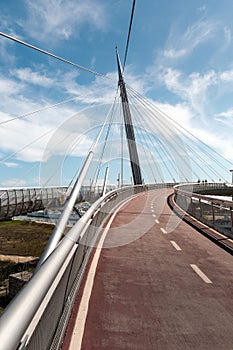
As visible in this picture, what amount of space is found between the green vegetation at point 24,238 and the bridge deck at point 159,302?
50745 millimetres

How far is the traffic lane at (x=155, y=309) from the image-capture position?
4184mm

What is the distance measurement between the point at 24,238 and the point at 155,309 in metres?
68.9

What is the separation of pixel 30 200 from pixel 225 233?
110 feet

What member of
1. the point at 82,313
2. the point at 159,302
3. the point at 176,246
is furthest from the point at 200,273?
the point at 82,313

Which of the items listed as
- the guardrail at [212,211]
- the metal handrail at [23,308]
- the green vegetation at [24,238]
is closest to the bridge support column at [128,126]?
the guardrail at [212,211]

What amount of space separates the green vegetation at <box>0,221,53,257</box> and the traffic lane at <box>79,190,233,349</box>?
51590 millimetres

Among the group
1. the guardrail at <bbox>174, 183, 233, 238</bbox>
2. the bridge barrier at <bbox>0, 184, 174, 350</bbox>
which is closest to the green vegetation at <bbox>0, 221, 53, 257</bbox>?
the guardrail at <bbox>174, 183, 233, 238</bbox>

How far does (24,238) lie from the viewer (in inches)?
2724

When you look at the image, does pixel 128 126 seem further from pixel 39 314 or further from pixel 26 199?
pixel 39 314

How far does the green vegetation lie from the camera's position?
5922cm

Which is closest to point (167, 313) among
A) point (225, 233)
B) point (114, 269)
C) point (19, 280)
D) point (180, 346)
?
point (180, 346)

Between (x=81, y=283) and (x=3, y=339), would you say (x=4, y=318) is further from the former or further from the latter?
(x=81, y=283)

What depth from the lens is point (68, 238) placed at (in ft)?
14.4

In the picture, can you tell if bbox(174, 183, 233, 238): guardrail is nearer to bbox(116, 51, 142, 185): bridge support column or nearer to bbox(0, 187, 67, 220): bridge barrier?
bbox(0, 187, 67, 220): bridge barrier
